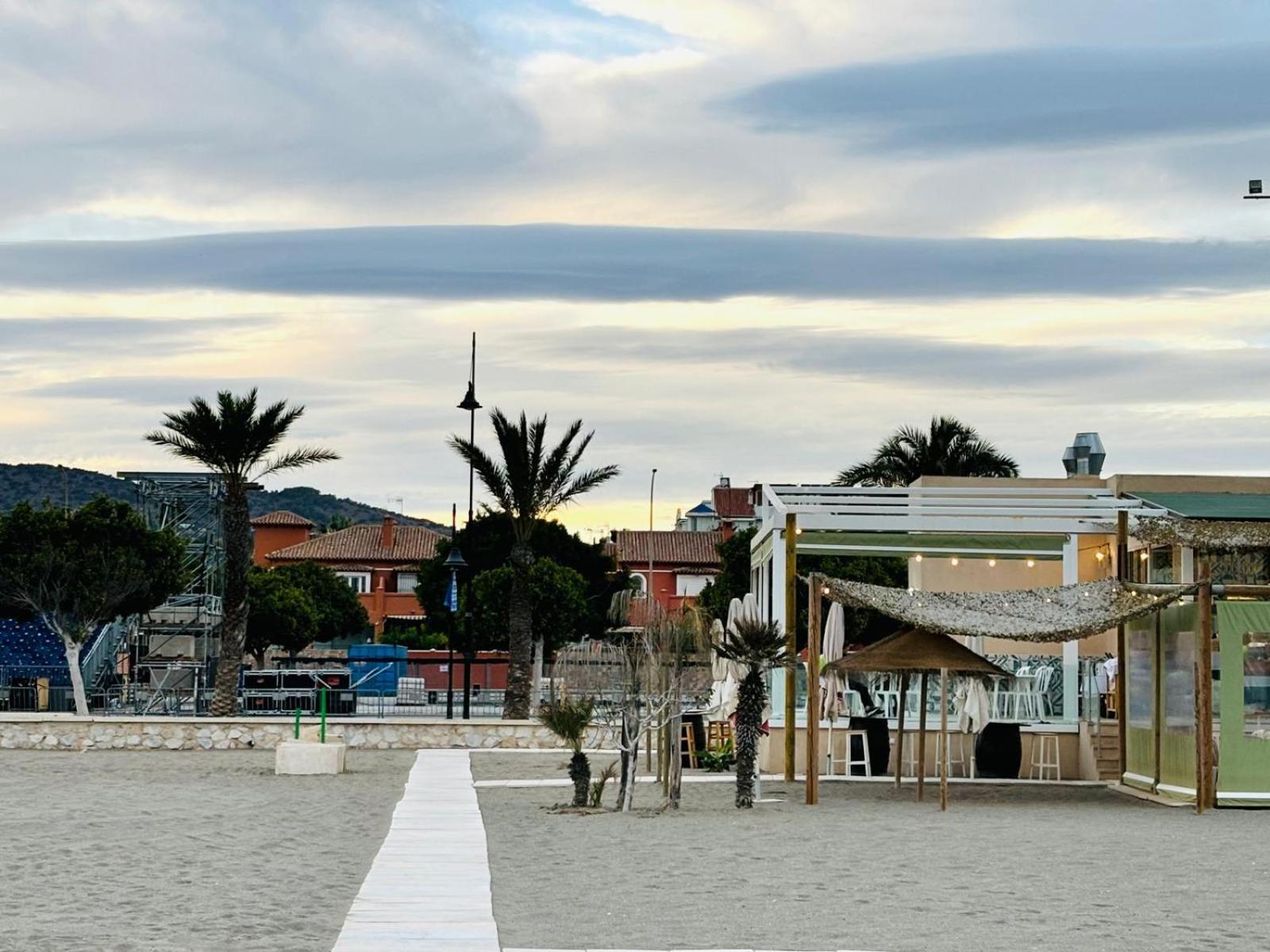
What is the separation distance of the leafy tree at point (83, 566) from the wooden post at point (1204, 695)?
1136 inches

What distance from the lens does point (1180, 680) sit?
1928 cm

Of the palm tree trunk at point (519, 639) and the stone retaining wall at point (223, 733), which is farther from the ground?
the palm tree trunk at point (519, 639)

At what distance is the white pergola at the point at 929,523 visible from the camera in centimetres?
2105

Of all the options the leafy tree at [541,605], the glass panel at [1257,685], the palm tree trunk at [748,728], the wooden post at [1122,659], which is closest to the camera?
the palm tree trunk at [748,728]

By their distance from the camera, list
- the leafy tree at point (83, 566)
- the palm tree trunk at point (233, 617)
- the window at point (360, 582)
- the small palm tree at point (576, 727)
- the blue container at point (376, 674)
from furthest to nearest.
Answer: the window at point (360, 582)
the blue container at point (376, 674)
the leafy tree at point (83, 566)
the palm tree trunk at point (233, 617)
the small palm tree at point (576, 727)

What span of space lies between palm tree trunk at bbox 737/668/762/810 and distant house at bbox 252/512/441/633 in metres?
75.8

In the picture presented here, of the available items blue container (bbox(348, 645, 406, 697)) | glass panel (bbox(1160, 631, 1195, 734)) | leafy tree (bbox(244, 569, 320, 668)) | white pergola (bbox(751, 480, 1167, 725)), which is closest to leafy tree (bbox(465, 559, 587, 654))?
leafy tree (bbox(244, 569, 320, 668))

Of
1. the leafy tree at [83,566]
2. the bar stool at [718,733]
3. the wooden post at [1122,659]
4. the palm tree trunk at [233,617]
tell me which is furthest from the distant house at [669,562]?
the wooden post at [1122,659]

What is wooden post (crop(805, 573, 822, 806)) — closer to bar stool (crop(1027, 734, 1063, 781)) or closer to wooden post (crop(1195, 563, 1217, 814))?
wooden post (crop(1195, 563, 1217, 814))

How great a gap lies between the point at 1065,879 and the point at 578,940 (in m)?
4.30

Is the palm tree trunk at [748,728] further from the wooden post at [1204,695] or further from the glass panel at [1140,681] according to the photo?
the glass panel at [1140,681]

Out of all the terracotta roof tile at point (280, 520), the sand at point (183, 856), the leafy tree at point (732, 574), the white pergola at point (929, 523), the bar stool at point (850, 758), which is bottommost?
the sand at point (183, 856)

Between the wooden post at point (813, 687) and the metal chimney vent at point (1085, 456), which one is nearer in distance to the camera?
the wooden post at point (813, 687)

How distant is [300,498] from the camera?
6929 inches
